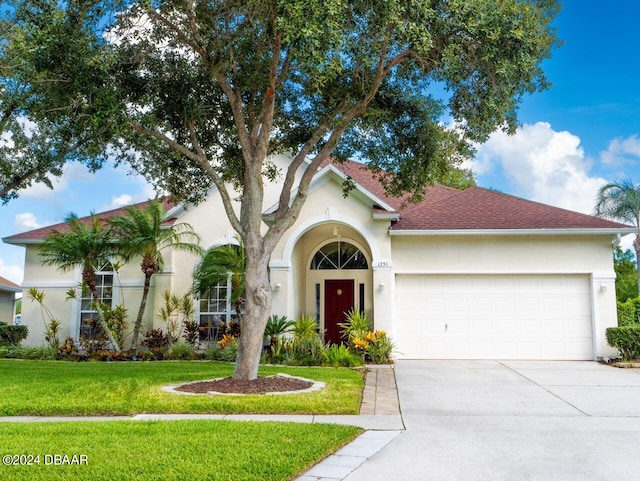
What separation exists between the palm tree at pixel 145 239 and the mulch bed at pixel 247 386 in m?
6.85

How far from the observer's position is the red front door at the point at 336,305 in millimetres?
17312

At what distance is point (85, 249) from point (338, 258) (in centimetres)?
762

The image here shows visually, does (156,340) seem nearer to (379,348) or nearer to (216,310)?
(216,310)

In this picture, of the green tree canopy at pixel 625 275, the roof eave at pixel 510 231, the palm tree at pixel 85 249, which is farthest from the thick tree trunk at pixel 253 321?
the green tree canopy at pixel 625 275

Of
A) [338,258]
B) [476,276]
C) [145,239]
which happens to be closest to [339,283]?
[338,258]

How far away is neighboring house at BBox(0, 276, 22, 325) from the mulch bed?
2701 centimetres

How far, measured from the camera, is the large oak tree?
31.7ft

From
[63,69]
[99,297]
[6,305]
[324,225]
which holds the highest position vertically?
[63,69]

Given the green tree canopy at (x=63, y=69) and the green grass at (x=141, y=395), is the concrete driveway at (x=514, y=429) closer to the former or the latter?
the green grass at (x=141, y=395)

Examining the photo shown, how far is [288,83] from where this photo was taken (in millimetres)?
12805

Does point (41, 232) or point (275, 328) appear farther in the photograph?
point (41, 232)

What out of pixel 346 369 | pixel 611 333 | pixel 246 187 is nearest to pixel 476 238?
pixel 611 333

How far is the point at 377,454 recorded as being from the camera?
20.0 feet

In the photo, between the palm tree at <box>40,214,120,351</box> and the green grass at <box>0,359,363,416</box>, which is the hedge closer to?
the palm tree at <box>40,214,120,351</box>
